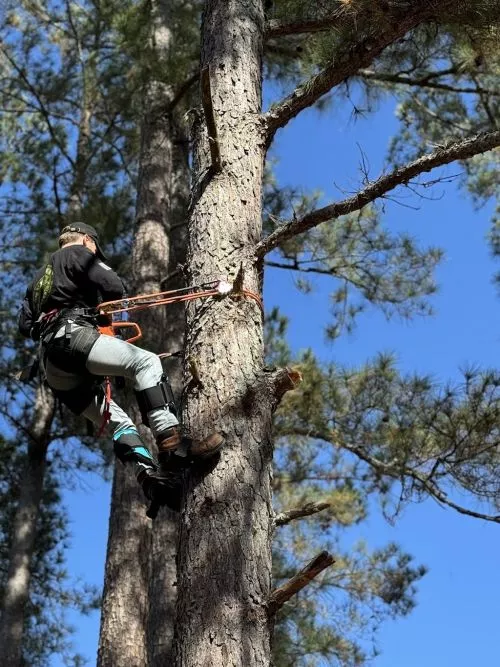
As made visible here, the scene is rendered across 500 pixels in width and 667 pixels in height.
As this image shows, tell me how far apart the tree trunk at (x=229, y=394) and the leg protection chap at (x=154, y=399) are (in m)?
0.19

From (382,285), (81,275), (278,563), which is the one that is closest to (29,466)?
(278,563)

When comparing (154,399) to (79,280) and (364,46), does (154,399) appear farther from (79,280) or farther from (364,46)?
(364,46)

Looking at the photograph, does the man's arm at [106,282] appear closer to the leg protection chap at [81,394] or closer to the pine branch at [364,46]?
the leg protection chap at [81,394]

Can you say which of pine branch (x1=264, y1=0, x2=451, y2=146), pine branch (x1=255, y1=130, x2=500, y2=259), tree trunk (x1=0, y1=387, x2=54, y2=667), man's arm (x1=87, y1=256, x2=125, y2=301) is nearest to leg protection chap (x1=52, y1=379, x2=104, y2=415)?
man's arm (x1=87, y1=256, x2=125, y2=301)

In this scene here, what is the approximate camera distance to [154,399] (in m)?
2.76

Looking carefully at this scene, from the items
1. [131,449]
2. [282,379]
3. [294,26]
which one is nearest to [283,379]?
[282,379]

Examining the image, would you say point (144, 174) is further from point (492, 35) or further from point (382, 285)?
point (492, 35)

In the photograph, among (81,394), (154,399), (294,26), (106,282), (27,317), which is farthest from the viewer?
(294,26)

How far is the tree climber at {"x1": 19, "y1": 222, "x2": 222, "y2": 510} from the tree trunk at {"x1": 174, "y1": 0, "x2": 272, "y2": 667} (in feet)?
0.66

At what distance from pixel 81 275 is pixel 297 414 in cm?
359

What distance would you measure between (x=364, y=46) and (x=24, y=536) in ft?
19.3

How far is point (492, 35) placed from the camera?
3291 millimetres

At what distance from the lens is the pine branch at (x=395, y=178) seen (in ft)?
8.56

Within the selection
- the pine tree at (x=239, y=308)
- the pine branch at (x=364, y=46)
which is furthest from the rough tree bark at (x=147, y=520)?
the pine branch at (x=364, y=46)
